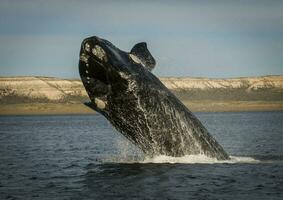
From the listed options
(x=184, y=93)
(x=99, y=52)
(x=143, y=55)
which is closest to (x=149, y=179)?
(x=143, y=55)

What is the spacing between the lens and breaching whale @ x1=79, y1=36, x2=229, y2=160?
18.3 m

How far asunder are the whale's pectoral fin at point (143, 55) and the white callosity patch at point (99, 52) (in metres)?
1.47

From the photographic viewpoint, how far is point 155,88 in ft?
63.9

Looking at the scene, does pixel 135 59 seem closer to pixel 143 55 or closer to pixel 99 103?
pixel 143 55

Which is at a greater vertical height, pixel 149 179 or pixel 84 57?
pixel 84 57

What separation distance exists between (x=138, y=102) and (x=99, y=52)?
2055mm

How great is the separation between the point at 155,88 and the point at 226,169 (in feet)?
12.0

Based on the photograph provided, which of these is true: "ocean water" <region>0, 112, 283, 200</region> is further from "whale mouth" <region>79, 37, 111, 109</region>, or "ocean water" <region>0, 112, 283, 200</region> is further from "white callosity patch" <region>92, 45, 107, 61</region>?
"white callosity patch" <region>92, 45, 107, 61</region>

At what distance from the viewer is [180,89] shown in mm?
195000

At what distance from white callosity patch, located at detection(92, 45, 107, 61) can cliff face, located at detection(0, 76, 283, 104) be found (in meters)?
158

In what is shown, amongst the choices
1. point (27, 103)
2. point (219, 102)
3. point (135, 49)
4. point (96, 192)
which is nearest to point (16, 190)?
point (96, 192)

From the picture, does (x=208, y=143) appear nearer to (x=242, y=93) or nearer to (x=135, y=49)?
(x=135, y=49)

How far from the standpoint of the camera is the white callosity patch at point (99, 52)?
59.1ft

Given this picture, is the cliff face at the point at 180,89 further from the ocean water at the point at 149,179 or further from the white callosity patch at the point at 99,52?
the white callosity patch at the point at 99,52
